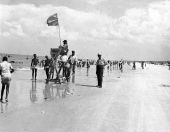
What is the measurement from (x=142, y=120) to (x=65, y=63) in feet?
34.8

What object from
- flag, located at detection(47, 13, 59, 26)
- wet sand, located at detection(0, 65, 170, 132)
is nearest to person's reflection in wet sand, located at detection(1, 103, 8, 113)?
wet sand, located at detection(0, 65, 170, 132)

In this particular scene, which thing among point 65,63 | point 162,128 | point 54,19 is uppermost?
point 54,19

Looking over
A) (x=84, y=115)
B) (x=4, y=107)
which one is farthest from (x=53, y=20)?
(x=84, y=115)

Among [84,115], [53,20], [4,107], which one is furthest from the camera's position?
[53,20]

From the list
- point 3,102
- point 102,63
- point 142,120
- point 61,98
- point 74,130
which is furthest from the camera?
point 102,63

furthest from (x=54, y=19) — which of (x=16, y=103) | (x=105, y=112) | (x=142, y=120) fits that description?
(x=142, y=120)

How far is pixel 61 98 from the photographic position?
1320 centimetres

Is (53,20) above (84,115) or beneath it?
above

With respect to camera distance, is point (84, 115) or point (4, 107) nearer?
point (84, 115)

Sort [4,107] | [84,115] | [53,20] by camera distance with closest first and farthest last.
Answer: [84,115] < [4,107] < [53,20]

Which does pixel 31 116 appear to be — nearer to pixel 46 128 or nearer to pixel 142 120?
pixel 46 128

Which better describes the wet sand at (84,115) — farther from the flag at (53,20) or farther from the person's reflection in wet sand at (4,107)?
the flag at (53,20)

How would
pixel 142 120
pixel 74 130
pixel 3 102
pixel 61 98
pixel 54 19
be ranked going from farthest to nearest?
pixel 54 19 < pixel 61 98 < pixel 3 102 < pixel 142 120 < pixel 74 130

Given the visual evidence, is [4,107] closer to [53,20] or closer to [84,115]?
[84,115]
